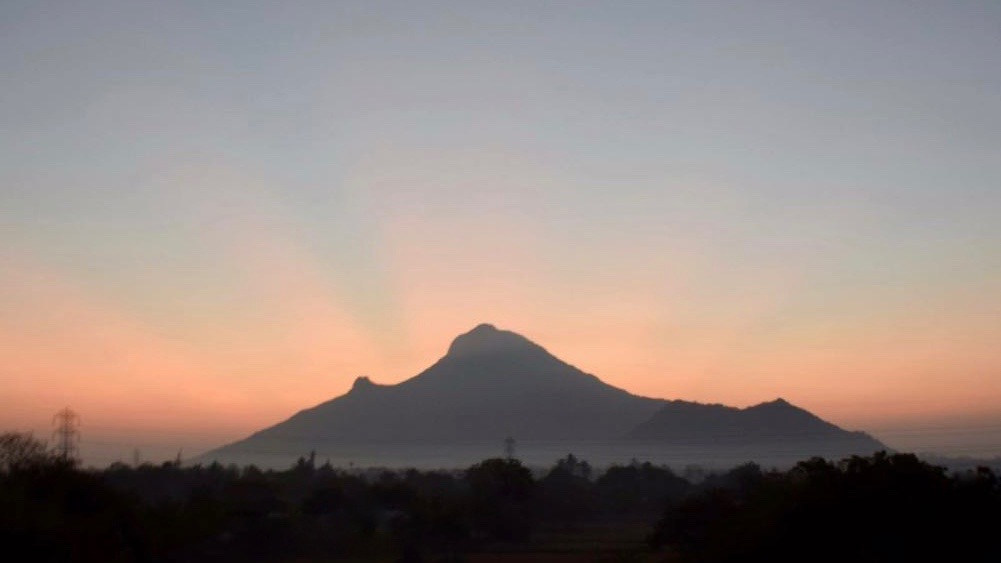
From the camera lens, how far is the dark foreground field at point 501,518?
3503 cm

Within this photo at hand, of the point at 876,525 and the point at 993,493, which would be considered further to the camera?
the point at 993,493

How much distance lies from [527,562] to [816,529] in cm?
3037

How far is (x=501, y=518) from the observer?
78.8m

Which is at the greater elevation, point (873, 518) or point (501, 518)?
point (501, 518)

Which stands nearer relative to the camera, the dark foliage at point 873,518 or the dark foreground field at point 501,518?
the dark foliage at point 873,518

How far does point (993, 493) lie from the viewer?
Answer: 121 ft

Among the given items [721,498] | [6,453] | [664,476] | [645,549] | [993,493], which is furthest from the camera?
[664,476]

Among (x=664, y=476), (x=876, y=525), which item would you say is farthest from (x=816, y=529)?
(x=664, y=476)

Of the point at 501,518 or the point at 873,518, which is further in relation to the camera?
the point at 501,518

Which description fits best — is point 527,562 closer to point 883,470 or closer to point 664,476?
point 883,470

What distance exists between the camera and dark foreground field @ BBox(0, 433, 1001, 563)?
3503cm

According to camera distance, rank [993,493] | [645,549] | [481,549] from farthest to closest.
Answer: [481,549] < [645,549] < [993,493]

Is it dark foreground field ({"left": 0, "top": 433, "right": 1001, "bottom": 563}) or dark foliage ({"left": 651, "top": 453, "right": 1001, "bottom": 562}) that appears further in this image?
dark foreground field ({"left": 0, "top": 433, "right": 1001, "bottom": 563})

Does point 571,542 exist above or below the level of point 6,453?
below
